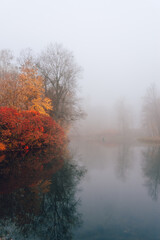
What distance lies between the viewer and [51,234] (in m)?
3.06

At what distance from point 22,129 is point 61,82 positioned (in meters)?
15.5

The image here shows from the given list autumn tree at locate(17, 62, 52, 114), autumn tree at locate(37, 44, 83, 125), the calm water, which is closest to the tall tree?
autumn tree at locate(37, 44, 83, 125)

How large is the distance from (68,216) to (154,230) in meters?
1.98

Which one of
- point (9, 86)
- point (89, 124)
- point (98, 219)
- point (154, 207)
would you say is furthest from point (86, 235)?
point (89, 124)

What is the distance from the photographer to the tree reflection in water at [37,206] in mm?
3117

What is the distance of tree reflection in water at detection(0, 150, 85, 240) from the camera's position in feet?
10.2

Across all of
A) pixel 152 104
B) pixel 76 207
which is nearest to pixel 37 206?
pixel 76 207

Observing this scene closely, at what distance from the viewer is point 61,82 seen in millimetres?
25031

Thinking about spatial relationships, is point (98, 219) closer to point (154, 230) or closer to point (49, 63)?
point (154, 230)

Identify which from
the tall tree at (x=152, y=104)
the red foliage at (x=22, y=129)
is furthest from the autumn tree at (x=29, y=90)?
the tall tree at (x=152, y=104)

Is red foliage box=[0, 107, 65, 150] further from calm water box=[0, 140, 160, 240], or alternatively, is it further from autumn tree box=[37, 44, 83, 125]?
autumn tree box=[37, 44, 83, 125]

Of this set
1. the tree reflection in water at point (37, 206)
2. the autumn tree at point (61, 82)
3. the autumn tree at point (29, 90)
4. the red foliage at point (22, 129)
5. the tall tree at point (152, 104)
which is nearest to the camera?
the tree reflection in water at point (37, 206)

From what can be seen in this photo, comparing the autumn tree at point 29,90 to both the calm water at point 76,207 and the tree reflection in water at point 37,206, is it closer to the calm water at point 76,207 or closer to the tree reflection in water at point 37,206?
the calm water at point 76,207

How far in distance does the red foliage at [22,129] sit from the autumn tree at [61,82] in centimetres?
973
